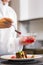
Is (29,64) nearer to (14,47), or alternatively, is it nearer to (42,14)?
(14,47)

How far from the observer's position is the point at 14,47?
1277 mm

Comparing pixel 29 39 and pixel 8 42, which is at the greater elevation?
pixel 29 39

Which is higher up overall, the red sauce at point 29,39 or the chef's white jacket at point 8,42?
the red sauce at point 29,39

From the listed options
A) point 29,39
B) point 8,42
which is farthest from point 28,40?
point 8,42

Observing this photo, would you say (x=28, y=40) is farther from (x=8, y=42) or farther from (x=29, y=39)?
(x=8, y=42)

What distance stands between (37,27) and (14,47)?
1.19 meters

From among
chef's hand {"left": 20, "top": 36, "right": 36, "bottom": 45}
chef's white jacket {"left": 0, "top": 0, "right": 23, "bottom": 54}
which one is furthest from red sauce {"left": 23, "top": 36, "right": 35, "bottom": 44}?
chef's white jacket {"left": 0, "top": 0, "right": 23, "bottom": 54}

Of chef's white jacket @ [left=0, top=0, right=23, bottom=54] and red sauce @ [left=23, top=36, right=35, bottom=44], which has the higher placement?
red sauce @ [left=23, top=36, right=35, bottom=44]

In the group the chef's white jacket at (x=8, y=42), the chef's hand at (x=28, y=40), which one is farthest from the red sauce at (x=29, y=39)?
the chef's white jacket at (x=8, y=42)

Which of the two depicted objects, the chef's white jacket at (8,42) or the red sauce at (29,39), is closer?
the red sauce at (29,39)

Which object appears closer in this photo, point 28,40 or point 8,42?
point 28,40

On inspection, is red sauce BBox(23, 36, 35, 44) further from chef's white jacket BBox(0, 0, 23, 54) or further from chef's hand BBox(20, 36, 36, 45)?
chef's white jacket BBox(0, 0, 23, 54)

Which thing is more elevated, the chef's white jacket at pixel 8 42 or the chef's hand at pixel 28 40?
the chef's hand at pixel 28 40

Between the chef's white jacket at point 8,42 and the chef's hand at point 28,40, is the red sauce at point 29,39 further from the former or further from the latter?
the chef's white jacket at point 8,42
